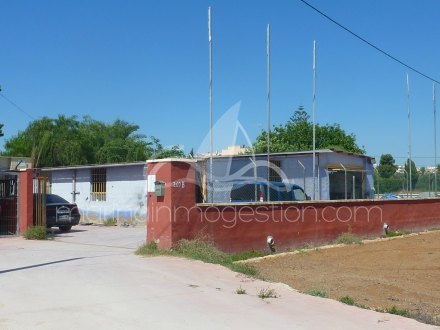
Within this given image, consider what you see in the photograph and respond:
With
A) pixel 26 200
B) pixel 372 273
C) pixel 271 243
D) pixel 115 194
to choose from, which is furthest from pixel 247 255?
pixel 115 194

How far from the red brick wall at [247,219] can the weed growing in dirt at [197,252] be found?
168mm

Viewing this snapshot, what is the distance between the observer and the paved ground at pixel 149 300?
21.8 ft

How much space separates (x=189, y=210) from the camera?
1238 cm

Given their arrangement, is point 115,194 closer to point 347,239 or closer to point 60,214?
point 60,214

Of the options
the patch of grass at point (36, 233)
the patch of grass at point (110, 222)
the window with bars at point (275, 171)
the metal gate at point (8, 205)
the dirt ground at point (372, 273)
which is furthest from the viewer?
the patch of grass at point (110, 222)

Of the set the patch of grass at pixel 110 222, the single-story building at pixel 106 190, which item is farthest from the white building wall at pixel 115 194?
the patch of grass at pixel 110 222

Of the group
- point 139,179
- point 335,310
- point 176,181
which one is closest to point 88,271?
point 176,181

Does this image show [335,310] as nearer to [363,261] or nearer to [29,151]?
[363,261]

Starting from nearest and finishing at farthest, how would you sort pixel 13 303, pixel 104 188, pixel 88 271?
pixel 13 303
pixel 88 271
pixel 104 188

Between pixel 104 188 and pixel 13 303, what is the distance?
60.9 ft

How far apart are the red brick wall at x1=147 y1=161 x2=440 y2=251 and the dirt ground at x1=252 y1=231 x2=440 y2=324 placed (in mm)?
745

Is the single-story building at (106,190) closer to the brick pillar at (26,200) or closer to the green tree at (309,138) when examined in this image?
the brick pillar at (26,200)

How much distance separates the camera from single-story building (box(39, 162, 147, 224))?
79.4 ft

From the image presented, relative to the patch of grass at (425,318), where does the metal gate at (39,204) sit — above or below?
above
